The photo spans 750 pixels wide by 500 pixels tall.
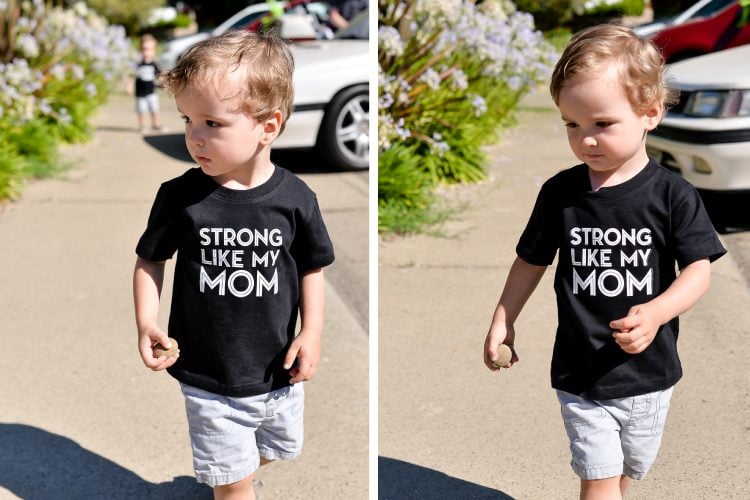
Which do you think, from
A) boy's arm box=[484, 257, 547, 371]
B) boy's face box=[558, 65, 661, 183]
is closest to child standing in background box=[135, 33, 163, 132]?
Result: boy's arm box=[484, 257, 547, 371]

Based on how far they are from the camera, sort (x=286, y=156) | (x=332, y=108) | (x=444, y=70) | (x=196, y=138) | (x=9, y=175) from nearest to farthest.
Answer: (x=196, y=138)
(x=444, y=70)
(x=9, y=175)
(x=332, y=108)
(x=286, y=156)

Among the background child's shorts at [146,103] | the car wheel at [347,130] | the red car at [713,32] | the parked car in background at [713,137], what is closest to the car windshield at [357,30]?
the car wheel at [347,130]

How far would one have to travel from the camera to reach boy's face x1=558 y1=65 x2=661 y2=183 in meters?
2.07

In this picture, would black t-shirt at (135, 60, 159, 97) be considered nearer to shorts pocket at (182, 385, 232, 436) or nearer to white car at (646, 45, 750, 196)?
white car at (646, 45, 750, 196)

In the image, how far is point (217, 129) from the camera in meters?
2.25

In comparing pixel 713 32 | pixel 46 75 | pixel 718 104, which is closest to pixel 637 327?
pixel 718 104

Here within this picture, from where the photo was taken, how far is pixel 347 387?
12.4 feet

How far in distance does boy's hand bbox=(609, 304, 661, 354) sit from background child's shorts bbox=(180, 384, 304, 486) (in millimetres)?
908

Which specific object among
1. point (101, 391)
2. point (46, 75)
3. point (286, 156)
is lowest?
point (286, 156)

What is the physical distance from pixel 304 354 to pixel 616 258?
→ 818 millimetres

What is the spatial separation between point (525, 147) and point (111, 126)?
5.58 m

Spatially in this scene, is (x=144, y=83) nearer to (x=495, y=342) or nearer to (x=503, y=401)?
(x=503, y=401)

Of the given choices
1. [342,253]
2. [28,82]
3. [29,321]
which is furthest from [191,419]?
[28,82]

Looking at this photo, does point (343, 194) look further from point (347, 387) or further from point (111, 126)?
point (111, 126)
